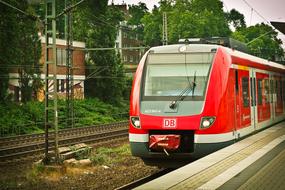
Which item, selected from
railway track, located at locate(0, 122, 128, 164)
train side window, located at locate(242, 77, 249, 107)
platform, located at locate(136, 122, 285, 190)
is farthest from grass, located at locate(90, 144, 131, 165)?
platform, located at locate(136, 122, 285, 190)

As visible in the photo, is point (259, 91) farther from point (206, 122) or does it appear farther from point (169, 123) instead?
point (169, 123)

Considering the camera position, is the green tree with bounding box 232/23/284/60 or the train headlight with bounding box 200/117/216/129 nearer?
the train headlight with bounding box 200/117/216/129

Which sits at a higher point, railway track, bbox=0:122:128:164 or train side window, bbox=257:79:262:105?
train side window, bbox=257:79:262:105

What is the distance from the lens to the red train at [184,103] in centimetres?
1017

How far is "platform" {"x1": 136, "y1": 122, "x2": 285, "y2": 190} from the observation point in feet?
22.4

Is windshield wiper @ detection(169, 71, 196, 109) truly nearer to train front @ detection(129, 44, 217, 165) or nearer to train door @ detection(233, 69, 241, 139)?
train front @ detection(129, 44, 217, 165)

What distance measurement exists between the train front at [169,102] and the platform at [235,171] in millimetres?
956

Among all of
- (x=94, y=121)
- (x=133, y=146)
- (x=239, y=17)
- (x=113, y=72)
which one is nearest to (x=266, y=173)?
(x=133, y=146)

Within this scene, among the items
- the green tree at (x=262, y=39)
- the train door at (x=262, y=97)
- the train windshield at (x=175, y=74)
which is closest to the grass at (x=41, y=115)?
the train door at (x=262, y=97)

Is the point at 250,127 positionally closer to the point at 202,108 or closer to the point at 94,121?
the point at 202,108

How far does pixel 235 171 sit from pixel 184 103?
294cm

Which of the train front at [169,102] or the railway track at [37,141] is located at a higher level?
the train front at [169,102]

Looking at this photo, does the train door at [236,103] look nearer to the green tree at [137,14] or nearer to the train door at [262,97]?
the train door at [262,97]

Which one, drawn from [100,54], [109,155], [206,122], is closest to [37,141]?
[109,155]
